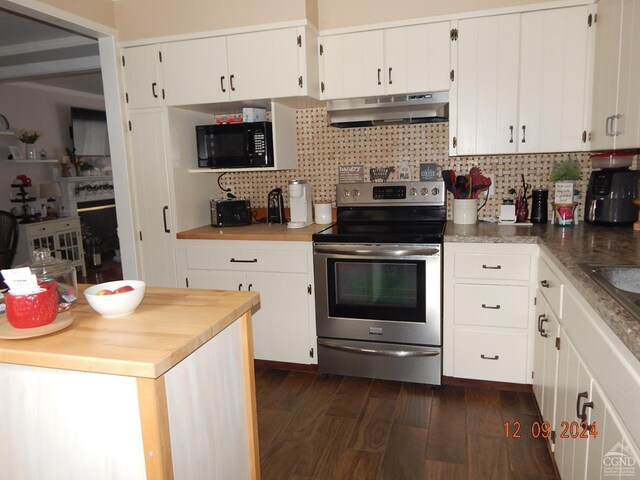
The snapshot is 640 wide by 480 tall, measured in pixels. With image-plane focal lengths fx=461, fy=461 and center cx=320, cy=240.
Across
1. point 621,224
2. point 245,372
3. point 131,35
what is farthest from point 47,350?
point 621,224

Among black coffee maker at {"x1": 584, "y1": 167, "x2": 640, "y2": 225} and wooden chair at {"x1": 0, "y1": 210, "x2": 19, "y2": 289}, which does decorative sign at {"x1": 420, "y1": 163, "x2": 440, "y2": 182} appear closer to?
black coffee maker at {"x1": 584, "y1": 167, "x2": 640, "y2": 225}

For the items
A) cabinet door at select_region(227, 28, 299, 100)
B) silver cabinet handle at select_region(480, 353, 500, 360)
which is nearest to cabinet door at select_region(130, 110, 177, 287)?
cabinet door at select_region(227, 28, 299, 100)

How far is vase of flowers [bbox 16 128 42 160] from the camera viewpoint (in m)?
5.71

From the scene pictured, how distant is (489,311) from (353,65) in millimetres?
1700

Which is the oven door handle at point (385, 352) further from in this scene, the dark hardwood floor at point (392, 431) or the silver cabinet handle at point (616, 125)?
the silver cabinet handle at point (616, 125)

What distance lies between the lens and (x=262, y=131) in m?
3.05

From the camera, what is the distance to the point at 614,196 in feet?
8.29

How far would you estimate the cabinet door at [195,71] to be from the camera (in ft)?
9.66

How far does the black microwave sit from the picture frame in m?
3.76

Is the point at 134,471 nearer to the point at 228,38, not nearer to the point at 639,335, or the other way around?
the point at 639,335

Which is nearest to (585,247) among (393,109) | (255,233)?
(393,109)

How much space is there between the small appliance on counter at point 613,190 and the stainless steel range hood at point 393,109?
947 millimetres

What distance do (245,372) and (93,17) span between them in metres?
2.53

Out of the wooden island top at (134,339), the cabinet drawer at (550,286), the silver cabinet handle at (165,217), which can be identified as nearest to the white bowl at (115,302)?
the wooden island top at (134,339)
